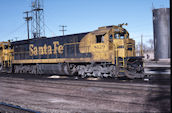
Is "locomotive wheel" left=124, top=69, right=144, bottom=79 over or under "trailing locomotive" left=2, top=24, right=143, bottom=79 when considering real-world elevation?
under

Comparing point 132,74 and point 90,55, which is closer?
point 132,74

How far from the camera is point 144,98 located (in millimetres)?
7410

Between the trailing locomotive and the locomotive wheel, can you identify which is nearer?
the locomotive wheel

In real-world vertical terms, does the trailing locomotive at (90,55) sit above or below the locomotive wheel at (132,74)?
above

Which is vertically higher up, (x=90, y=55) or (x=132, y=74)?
(x=90, y=55)

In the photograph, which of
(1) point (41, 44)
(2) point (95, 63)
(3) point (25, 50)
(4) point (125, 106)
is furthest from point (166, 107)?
(3) point (25, 50)

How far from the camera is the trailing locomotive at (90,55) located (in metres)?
13.4

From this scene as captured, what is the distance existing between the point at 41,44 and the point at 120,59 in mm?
9025

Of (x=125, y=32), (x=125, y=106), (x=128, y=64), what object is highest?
A: (x=125, y=32)

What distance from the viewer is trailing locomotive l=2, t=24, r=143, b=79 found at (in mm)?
13359

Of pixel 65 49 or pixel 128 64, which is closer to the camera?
pixel 128 64

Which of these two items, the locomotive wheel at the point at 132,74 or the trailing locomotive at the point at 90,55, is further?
the trailing locomotive at the point at 90,55

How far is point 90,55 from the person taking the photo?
1477 centimetres

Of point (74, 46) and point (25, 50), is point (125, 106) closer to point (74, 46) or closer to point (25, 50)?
point (74, 46)
